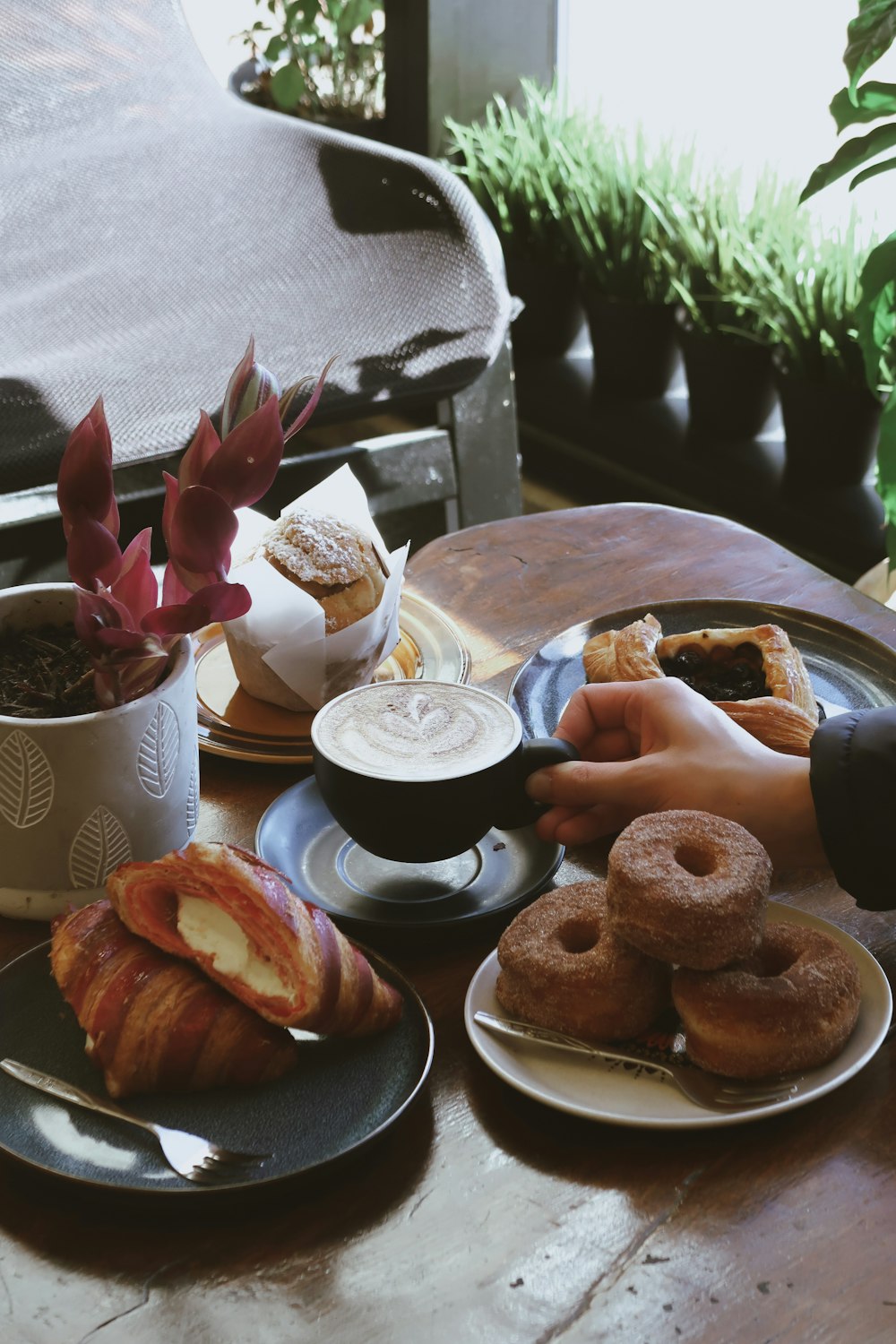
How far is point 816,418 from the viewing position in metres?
2.37

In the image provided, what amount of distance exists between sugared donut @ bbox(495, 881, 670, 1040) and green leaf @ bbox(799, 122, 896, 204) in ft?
4.07

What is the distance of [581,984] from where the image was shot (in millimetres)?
629

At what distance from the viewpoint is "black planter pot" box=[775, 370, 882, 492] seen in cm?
230

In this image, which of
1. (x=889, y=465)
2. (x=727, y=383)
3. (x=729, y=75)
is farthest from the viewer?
(x=729, y=75)

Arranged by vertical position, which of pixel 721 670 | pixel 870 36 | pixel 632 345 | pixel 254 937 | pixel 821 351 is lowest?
pixel 632 345

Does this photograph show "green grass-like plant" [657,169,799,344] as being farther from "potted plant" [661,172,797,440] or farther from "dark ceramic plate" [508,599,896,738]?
"dark ceramic plate" [508,599,896,738]

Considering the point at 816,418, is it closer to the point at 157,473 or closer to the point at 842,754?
the point at 157,473

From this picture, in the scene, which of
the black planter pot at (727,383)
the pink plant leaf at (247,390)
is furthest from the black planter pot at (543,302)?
the pink plant leaf at (247,390)

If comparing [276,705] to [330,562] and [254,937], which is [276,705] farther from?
[254,937]

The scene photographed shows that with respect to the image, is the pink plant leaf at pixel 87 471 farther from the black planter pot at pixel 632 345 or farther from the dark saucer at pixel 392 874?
the black planter pot at pixel 632 345

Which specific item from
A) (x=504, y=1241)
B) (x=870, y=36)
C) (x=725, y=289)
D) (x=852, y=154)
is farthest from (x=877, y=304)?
(x=504, y=1241)

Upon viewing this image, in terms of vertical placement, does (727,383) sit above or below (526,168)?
below

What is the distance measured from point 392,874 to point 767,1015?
263 mm

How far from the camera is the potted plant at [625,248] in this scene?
256 cm
